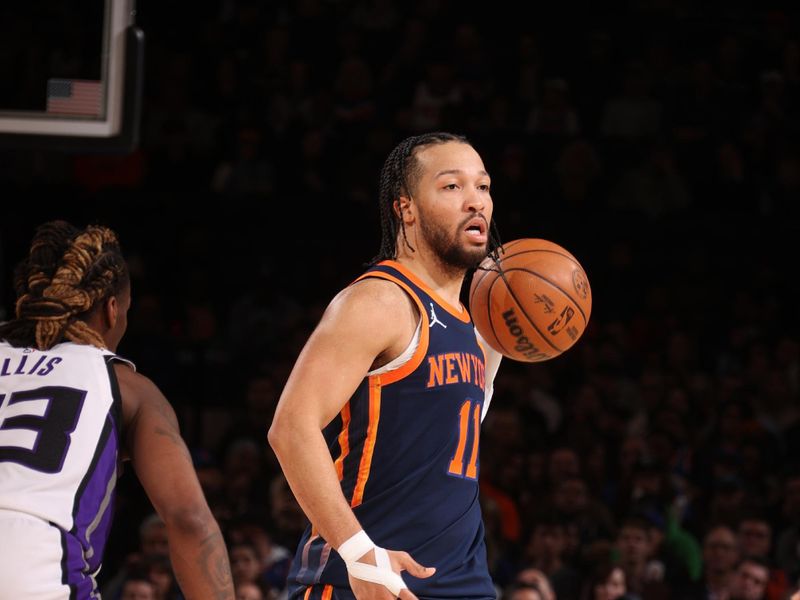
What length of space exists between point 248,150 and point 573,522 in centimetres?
418

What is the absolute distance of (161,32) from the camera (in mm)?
10570

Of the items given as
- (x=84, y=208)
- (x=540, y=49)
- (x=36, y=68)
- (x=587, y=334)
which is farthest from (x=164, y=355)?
(x=540, y=49)

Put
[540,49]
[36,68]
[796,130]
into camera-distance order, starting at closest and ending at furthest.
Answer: [36,68] → [796,130] → [540,49]

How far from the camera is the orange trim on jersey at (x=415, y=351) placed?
3.27 m

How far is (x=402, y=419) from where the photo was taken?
3.25m

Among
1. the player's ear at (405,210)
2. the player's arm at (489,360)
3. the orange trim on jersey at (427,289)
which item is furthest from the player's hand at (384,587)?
the player's ear at (405,210)

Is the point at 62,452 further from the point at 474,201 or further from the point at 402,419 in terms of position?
the point at 474,201

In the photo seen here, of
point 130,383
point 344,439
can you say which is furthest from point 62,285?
point 344,439

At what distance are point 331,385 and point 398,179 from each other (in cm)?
78

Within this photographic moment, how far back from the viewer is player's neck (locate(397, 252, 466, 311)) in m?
3.51

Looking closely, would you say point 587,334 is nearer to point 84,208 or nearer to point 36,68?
point 84,208

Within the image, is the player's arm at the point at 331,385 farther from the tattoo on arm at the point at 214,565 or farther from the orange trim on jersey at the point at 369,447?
the tattoo on arm at the point at 214,565

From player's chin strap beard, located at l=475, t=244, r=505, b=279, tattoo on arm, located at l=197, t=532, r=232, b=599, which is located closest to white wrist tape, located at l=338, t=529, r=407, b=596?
tattoo on arm, located at l=197, t=532, r=232, b=599

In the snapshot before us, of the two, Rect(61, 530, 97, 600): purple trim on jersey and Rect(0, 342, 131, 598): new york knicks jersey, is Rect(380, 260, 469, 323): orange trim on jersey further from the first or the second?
Rect(61, 530, 97, 600): purple trim on jersey
